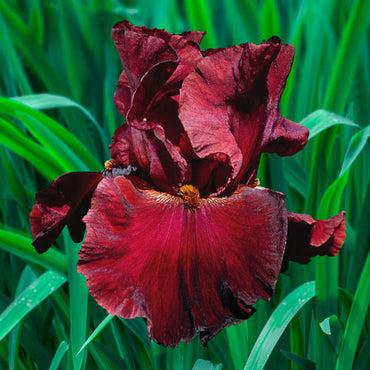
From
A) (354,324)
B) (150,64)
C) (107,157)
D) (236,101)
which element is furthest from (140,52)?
(107,157)

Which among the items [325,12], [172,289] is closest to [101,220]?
[172,289]

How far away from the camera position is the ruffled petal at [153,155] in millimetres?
564

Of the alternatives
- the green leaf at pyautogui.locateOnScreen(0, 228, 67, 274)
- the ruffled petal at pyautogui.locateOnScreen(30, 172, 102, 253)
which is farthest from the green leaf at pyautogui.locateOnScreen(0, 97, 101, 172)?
the ruffled petal at pyautogui.locateOnScreen(30, 172, 102, 253)

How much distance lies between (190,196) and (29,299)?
356 millimetres

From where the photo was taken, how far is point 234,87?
570 mm

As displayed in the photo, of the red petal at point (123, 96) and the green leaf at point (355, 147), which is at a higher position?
the red petal at point (123, 96)

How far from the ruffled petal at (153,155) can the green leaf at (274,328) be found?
0.81 ft

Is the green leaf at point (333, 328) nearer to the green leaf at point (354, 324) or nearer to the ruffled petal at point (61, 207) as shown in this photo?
the green leaf at point (354, 324)

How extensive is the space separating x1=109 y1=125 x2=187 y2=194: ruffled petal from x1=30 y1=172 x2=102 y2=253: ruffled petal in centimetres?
5

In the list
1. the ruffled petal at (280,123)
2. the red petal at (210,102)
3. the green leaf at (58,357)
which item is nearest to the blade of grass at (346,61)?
the ruffled petal at (280,123)

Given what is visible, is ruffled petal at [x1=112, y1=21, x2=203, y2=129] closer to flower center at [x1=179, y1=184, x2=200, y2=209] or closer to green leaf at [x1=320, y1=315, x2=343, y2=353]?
flower center at [x1=179, y1=184, x2=200, y2=209]

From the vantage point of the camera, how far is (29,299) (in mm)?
785

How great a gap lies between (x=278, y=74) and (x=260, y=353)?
1.14 feet

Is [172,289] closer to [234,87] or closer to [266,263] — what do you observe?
[266,263]
